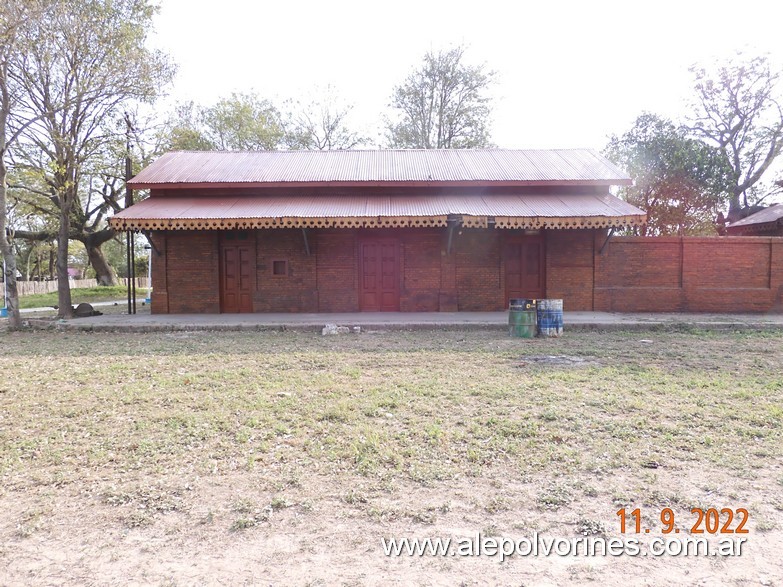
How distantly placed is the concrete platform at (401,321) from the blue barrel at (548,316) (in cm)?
121

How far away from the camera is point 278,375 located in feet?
20.5

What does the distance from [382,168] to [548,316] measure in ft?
25.7

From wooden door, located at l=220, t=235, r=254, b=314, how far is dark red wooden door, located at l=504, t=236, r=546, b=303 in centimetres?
761

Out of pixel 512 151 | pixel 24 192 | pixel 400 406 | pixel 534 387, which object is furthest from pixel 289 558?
pixel 24 192

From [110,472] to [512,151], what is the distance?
15875mm

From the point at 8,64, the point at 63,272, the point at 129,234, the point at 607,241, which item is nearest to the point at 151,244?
the point at 129,234

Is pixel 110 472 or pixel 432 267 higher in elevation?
pixel 432 267

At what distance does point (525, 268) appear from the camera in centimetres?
1370

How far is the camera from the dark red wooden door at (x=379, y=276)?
13.6 metres

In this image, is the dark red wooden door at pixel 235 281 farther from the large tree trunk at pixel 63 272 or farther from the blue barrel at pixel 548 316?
the blue barrel at pixel 548 316

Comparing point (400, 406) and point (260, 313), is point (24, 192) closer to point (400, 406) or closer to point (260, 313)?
point (260, 313)

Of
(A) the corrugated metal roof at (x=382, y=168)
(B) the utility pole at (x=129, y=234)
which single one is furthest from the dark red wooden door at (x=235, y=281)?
(B) the utility pole at (x=129, y=234)
